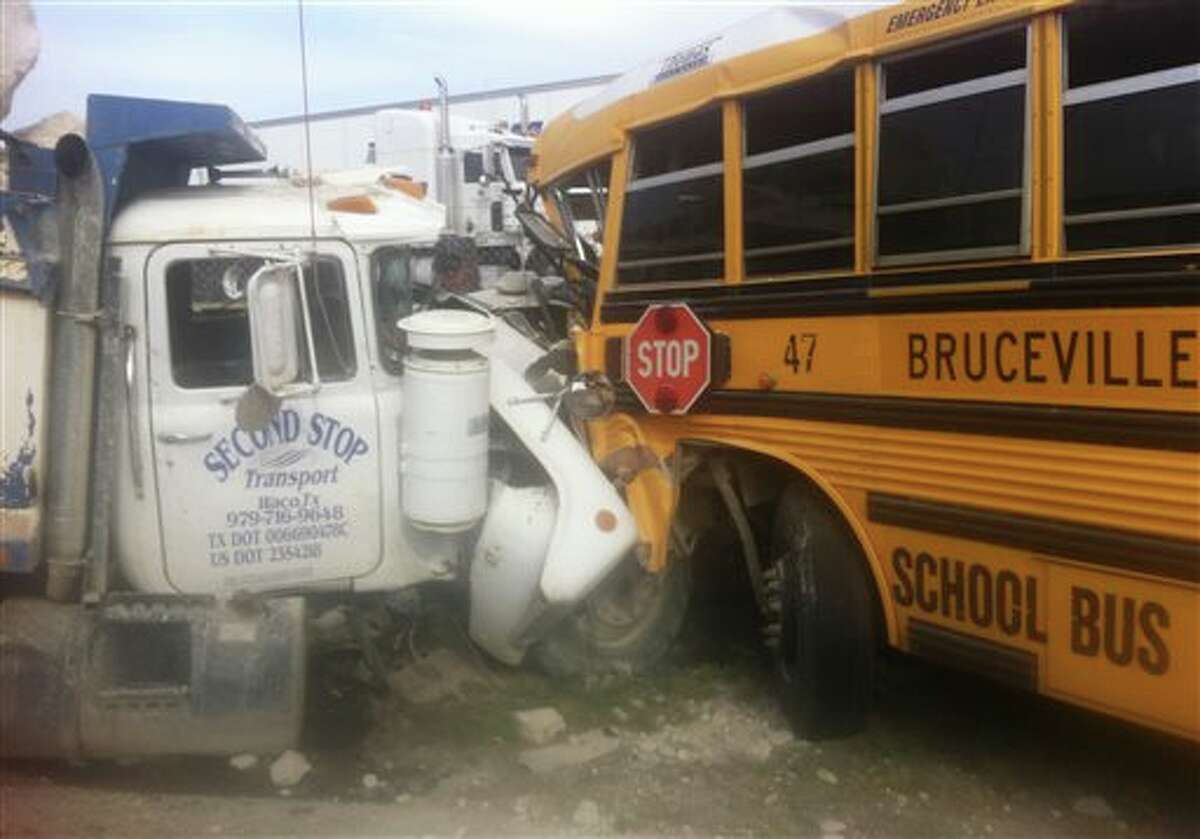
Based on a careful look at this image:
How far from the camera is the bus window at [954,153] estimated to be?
2973mm

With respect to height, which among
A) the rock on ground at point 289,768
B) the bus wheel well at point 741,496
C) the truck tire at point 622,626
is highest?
the bus wheel well at point 741,496

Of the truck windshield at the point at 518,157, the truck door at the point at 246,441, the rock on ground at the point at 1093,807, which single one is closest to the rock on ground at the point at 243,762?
the truck door at the point at 246,441

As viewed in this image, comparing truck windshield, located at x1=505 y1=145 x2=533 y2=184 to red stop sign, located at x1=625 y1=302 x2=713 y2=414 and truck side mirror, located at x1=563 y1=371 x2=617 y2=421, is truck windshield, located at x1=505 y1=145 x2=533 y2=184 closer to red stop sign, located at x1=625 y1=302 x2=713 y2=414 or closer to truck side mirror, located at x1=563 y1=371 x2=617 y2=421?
truck side mirror, located at x1=563 y1=371 x2=617 y2=421

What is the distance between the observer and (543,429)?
13.6 ft

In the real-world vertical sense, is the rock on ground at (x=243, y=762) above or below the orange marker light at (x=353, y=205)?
below

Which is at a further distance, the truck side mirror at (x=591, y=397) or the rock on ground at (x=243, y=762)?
the truck side mirror at (x=591, y=397)

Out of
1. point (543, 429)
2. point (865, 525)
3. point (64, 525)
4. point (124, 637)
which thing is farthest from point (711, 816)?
point (64, 525)

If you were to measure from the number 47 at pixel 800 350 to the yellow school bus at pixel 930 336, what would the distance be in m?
0.01

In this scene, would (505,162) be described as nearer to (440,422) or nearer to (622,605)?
(622,605)

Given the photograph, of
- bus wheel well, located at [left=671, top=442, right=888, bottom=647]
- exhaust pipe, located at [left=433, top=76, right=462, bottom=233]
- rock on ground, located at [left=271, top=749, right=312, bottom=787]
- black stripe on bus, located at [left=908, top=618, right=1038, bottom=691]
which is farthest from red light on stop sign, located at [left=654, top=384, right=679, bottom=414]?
exhaust pipe, located at [left=433, top=76, right=462, bottom=233]

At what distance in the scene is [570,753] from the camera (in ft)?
12.6

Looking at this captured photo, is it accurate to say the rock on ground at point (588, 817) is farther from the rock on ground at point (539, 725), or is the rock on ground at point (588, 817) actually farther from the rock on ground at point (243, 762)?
the rock on ground at point (243, 762)

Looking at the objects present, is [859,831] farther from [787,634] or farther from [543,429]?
[543,429]

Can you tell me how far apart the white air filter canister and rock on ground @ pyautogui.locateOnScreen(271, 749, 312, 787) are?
89cm
